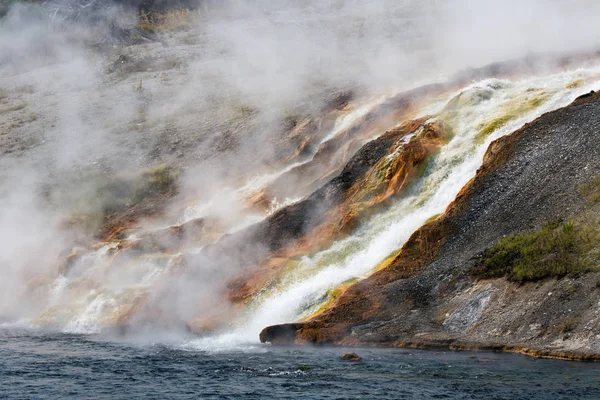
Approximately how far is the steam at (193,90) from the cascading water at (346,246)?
483 mm

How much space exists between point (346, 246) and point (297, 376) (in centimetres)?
1188

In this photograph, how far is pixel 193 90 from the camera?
66.9 m

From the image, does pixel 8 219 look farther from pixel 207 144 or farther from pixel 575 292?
pixel 575 292

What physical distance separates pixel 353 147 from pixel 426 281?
50.5 ft

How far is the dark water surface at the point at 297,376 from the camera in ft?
59.3

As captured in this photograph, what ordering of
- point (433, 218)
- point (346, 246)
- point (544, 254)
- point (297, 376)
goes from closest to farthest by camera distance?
point (297, 376), point (544, 254), point (433, 218), point (346, 246)

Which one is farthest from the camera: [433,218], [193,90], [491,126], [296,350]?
[193,90]

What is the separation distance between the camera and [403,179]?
33438 millimetres

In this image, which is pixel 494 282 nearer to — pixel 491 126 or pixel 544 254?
pixel 544 254

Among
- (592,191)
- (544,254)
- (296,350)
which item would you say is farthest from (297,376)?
(592,191)

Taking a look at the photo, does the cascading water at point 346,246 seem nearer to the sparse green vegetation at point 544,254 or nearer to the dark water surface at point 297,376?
the dark water surface at point 297,376

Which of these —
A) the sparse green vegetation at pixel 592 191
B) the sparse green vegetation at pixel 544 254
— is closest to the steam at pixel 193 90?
the sparse green vegetation at pixel 544 254

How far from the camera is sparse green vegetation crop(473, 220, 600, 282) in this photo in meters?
22.8

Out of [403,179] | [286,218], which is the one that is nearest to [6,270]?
[286,218]
